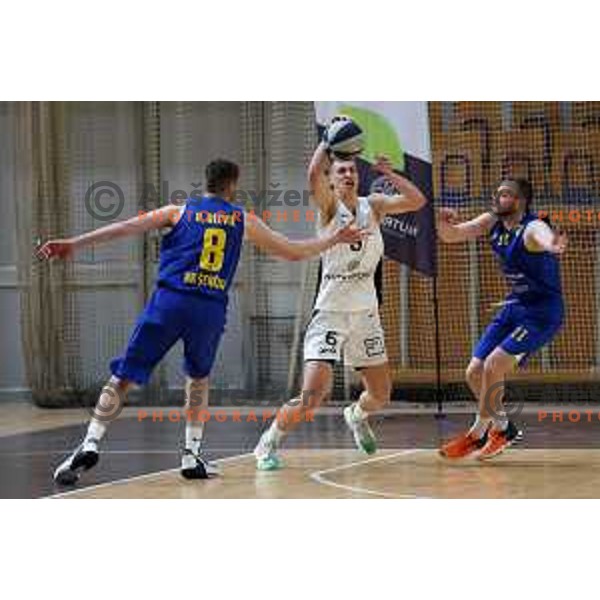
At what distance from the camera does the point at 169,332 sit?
7.53 metres

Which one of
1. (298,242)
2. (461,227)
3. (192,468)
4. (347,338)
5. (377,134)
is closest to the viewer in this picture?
(298,242)

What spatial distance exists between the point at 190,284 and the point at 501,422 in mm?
2278

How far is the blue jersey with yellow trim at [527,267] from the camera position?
824cm

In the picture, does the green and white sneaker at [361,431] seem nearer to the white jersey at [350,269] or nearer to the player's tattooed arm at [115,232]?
the white jersey at [350,269]

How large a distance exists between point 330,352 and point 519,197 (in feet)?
5.10

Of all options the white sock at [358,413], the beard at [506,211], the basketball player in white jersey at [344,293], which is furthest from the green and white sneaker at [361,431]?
the beard at [506,211]

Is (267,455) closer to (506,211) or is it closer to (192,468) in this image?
(192,468)

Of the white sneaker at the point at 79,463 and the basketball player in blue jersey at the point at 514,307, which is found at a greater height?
the basketball player in blue jersey at the point at 514,307

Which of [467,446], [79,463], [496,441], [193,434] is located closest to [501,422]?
[496,441]

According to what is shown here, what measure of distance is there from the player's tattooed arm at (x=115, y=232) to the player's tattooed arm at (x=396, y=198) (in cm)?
130

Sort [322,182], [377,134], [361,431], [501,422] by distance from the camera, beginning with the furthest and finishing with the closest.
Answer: [377,134], [361,431], [501,422], [322,182]

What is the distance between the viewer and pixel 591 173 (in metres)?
12.2

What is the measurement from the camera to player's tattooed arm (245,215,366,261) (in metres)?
7.34

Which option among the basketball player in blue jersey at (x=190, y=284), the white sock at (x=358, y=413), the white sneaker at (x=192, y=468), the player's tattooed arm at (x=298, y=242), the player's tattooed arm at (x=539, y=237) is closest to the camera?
the player's tattooed arm at (x=298, y=242)
